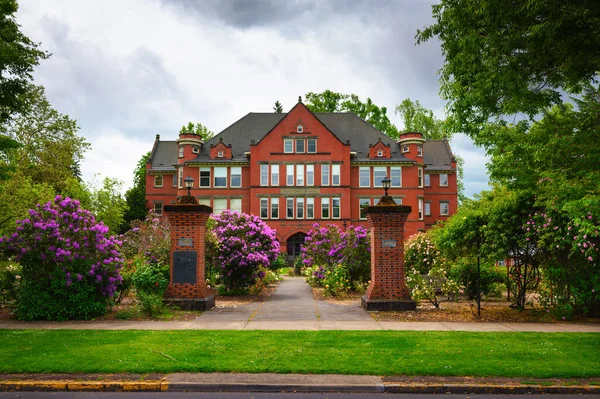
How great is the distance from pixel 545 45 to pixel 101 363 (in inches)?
364

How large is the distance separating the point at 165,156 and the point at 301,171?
59.6 ft

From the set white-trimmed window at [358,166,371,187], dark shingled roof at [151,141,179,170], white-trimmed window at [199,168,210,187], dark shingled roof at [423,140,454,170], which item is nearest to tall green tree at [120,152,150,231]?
dark shingled roof at [151,141,179,170]

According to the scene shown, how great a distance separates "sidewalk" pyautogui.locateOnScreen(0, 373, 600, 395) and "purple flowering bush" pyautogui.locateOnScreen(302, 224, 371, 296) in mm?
11170

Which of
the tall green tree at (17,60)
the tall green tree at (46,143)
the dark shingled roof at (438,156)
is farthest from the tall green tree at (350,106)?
the tall green tree at (17,60)

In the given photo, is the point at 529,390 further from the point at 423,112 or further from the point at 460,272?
the point at 423,112

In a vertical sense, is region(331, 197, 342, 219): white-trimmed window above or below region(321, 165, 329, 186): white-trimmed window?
below

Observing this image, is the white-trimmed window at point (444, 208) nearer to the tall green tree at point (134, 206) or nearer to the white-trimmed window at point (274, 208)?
the white-trimmed window at point (274, 208)

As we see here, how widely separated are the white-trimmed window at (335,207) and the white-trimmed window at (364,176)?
318cm

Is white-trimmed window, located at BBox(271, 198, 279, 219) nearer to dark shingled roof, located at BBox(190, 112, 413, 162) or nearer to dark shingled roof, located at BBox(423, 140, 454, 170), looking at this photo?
dark shingled roof, located at BBox(190, 112, 413, 162)

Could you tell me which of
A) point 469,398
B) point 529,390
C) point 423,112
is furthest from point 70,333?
point 423,112

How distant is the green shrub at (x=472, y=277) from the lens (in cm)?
1670

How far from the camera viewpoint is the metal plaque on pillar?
14562 millimetres

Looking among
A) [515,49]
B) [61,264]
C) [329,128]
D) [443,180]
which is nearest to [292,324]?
[61,264]

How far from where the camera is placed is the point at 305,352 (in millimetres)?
8445
